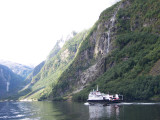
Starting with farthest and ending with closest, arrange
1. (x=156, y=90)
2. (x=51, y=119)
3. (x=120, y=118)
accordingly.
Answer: (x=156, y=90) < (x=51, y=119) < (x=120, y=118)

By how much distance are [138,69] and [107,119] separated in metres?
119

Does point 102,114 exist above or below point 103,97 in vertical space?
below

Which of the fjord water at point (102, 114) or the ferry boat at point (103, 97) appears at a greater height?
the ferry boat at point (103, 97)

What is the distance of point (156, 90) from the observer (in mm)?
154375

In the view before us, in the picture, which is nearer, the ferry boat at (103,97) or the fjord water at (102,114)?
the fjord water at (102,114)

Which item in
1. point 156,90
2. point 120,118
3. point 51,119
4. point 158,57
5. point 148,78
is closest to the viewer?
point 120,118

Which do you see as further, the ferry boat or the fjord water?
the ferry boat

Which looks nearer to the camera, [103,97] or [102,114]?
[102,114]

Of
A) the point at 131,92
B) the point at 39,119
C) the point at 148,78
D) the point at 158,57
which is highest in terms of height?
the point at 158,57

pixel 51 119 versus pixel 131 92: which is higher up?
pixel 131 92

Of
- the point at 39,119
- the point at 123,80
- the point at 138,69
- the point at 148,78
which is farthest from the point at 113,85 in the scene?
the point at 39,119

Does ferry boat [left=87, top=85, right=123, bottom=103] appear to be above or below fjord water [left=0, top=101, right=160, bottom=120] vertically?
above

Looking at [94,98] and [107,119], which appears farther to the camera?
[94,98]

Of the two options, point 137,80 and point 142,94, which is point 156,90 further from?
point 137,80
